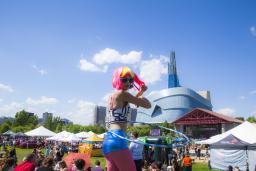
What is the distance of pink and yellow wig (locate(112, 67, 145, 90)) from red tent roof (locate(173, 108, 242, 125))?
244 feet

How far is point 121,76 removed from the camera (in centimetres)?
517

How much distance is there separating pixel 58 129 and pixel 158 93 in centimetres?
4643

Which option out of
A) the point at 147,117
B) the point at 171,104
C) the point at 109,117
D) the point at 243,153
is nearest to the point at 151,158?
the point at 243,153

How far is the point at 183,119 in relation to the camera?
8431cm

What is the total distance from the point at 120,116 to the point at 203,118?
78799 millimetres

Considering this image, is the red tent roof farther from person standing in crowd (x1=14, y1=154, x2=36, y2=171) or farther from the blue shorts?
the blue shorts

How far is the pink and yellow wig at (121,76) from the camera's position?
17.0 ft

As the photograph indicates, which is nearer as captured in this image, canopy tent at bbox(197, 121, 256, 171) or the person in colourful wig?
the person in colourful wig

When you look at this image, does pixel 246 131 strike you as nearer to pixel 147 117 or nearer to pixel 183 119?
pixel 183 119

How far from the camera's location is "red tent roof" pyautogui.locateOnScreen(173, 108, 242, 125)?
7759 cm

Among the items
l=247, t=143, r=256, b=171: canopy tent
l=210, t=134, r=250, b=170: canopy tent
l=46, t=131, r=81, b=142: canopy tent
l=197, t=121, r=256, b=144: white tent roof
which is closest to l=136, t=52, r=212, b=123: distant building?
l=46, t=131, r=81, b=142: canopy tent

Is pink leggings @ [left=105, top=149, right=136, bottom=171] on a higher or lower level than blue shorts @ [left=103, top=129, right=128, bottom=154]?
lower

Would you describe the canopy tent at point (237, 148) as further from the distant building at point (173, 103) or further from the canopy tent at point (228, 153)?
the distant building at point (173, 103)

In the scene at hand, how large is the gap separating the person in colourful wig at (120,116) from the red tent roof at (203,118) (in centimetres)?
7459
